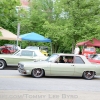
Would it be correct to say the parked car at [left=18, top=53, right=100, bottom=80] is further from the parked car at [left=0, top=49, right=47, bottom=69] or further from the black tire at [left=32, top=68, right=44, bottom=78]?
the parked car at [left=0, top=49, right=47, bottom=69]

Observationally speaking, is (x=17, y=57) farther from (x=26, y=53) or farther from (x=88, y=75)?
(x=88, y=75)

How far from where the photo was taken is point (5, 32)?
2195 centimetres

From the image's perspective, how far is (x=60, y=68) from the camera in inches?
548

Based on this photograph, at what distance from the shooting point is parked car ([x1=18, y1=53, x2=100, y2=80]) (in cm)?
1362

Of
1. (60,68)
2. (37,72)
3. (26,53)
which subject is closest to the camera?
(37,72)

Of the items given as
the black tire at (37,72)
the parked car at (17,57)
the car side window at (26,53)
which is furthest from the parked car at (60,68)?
the car side window at (26,53)

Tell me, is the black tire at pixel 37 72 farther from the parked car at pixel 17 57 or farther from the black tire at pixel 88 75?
the parked car at pixel 17 57

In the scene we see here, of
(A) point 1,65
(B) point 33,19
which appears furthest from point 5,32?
(B) point 33,19

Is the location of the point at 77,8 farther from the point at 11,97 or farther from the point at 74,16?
the point at 11,97

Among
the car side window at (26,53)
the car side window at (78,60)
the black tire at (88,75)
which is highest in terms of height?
the car side window at (26,53)

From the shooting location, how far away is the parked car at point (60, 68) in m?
13.6

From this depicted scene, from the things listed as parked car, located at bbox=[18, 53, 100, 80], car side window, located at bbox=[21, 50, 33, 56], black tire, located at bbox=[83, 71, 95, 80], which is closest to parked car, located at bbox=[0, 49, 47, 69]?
car side window, located at bbox=[21, 50, 33, 56]

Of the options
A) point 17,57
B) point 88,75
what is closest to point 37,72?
point 88,75

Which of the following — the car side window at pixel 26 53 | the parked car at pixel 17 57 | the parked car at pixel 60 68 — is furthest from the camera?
the car side window at pixel 26 53
